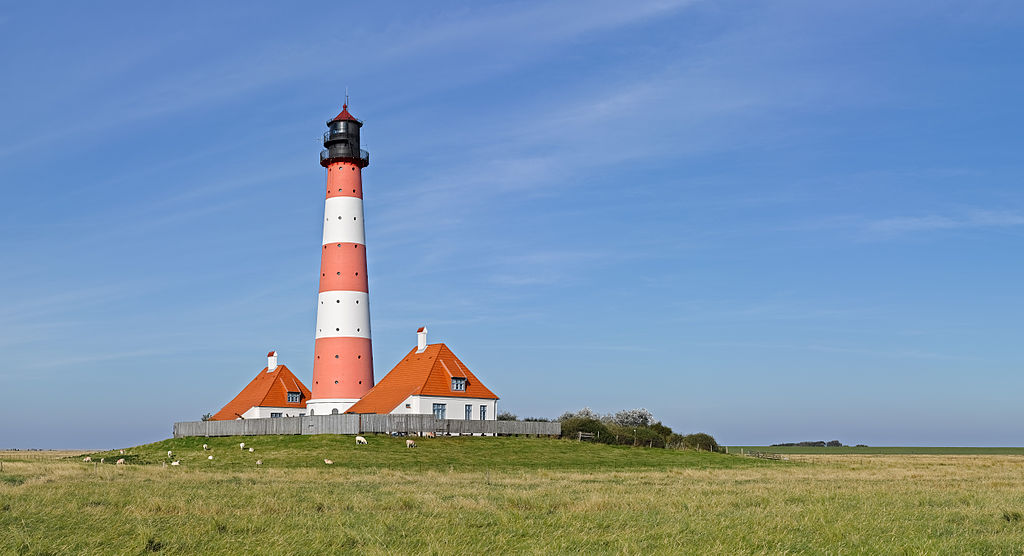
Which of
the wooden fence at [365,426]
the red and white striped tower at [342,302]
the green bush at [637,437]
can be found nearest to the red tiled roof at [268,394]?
the wooden fence at [365,426]

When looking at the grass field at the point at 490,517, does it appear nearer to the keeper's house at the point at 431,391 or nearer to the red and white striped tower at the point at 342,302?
the red and white striped tower at the point at 342,302

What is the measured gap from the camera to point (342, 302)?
197 feet

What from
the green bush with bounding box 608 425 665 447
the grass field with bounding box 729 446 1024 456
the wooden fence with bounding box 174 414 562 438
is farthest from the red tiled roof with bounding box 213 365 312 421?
the grass field with bounding box 729 446 1024 456

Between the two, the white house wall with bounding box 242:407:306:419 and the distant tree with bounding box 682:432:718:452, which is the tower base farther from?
the distant tree with bounding box 682:432:718:452

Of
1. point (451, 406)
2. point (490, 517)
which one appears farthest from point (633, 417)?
point (490, 517)

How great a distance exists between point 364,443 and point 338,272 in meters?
15.0

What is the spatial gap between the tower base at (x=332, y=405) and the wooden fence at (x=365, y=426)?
294cm

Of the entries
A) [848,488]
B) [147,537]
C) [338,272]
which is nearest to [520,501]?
[147,537]

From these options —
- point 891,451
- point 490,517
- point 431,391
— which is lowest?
point 891,451

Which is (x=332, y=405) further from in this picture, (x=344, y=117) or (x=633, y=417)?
(x=633, y=417)

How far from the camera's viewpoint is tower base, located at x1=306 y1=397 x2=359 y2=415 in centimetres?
6088

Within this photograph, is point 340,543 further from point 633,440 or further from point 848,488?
point 633,440

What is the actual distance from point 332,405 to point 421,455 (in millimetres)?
16682

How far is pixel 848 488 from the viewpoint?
87.6ft
